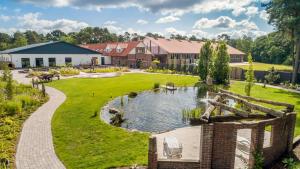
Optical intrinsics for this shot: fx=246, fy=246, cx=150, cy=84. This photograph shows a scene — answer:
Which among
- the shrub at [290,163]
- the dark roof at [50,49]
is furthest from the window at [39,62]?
the shrub at [290,163]

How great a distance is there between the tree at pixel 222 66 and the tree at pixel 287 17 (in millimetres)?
6860

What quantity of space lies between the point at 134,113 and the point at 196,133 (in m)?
5.79

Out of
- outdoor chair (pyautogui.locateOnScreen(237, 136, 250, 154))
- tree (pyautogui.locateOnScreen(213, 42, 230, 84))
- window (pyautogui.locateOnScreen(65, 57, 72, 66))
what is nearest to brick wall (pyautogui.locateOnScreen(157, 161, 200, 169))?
outdoor chair (pyautogui.locateOnScreen(237, 136, 250, 154))

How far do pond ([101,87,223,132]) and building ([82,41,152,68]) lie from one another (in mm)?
28117

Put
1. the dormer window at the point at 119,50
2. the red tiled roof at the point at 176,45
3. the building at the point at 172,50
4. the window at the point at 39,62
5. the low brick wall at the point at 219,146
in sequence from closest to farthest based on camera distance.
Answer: the low brick wall at the point at 219,146 < the window at the point at 39,62 < the building at the point at 172,50 < the red tiled roof at the point at 176,45 < the dormer window at the point at 119,50

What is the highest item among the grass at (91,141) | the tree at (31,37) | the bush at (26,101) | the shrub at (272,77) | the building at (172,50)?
the tree at (31,37)

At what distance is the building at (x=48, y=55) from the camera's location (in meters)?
48.3

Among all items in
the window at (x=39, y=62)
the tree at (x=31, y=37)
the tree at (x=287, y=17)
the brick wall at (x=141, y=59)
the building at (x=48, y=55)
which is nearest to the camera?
the tree at (x=287, y=17)

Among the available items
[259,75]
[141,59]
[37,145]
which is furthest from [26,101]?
[141,59]

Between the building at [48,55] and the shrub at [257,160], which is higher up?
the building at [48,55]

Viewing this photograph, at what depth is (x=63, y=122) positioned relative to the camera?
13531mm

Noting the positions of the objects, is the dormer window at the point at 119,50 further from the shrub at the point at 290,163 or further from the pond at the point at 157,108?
the shrub at the point at 290,163

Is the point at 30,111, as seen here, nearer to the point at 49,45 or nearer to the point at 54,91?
the point at 54,91

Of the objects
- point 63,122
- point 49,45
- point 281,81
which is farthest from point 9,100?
point 49,45
